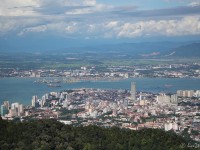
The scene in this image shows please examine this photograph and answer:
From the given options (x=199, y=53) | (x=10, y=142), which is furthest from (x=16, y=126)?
(x=199, y=53)

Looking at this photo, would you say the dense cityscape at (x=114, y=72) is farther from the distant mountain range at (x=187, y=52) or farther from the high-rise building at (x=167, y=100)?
the high-rise building at (x=167, y=100)

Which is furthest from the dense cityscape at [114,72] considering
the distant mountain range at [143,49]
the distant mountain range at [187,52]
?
the distant mountain range at [143,49]

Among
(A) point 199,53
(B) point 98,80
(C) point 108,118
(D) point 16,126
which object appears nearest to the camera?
(D) point 16,126

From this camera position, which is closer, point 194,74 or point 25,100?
point 25,100

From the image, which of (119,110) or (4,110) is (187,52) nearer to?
(119,110)

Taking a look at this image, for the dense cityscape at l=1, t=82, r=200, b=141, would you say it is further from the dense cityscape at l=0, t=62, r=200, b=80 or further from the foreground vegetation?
the dense cityscape at l=0, t=62, r=200, b=80

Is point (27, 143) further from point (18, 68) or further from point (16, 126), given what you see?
point (18, 68)
